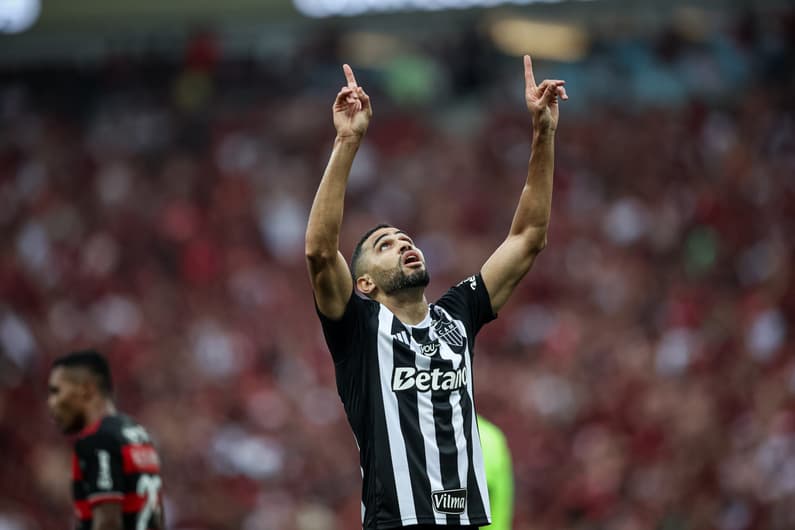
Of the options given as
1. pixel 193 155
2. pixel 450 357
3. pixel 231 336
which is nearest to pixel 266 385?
pixel 231 336

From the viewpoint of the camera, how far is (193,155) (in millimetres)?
16828

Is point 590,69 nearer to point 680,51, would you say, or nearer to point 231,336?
point 680,51

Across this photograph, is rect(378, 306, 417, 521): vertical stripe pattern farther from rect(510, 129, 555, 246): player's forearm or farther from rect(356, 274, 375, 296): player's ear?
rect(510, 129, 555, 246): player's forearm

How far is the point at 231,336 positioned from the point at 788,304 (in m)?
6.19

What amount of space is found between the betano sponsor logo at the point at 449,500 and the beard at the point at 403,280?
32.0 inches

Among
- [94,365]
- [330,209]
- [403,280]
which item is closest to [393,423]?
[403,280]

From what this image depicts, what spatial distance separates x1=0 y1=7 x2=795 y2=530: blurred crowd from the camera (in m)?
11.1

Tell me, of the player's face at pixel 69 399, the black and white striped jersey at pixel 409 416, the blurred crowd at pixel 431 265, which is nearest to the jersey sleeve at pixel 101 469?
the player's face at pixel 69 399

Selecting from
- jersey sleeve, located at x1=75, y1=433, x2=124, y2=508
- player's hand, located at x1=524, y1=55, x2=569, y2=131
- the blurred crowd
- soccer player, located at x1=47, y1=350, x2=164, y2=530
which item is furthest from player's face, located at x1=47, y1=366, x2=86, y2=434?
the blurred crowd

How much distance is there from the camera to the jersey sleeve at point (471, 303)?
15.8 ft

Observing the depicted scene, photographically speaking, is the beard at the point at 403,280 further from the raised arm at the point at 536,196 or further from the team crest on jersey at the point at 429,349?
the raised arm at the point at 536,196

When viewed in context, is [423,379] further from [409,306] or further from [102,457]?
[102,457]

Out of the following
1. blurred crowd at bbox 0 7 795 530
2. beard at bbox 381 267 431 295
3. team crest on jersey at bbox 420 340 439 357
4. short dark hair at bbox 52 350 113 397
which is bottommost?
team crest on jersey at bbox 420 340 439 357

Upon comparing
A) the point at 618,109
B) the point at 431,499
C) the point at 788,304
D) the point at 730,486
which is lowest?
the point at 431,499
